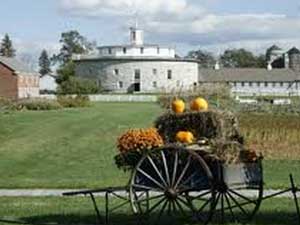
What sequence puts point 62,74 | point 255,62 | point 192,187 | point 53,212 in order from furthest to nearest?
point 255,62 → point 62,74 → point 53,212 → point 192,187

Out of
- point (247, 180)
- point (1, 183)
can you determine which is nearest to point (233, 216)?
point (247, 180)

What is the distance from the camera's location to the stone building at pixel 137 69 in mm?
148625

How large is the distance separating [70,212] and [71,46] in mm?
161976

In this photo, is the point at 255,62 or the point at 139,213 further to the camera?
the point at 255,62

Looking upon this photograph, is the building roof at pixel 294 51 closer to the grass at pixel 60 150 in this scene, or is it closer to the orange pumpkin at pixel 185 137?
the grass at pixel 60 150

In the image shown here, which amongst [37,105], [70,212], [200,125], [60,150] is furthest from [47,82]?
[200,125]

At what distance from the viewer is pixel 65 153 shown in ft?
111

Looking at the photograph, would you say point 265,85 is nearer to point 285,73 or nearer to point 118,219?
point 285,73

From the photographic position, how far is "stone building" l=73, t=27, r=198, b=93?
149 meters

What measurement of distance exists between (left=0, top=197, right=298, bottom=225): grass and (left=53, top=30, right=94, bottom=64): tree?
157m

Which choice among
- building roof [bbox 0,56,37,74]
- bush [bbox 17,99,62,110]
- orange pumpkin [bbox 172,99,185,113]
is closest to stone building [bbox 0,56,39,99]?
building roof [bbox 0,56,37,74]

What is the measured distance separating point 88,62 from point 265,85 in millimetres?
37871

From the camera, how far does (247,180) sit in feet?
36.6

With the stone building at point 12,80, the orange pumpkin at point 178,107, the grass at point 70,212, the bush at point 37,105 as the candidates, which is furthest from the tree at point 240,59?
the orange pumpkin at point 178,107
